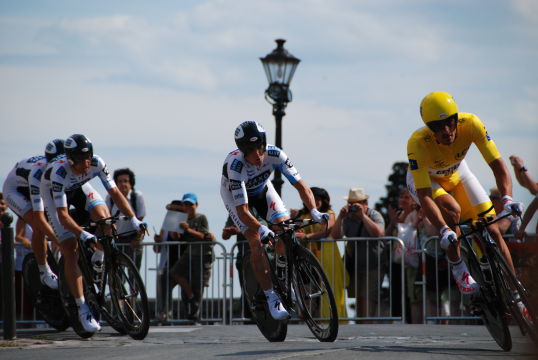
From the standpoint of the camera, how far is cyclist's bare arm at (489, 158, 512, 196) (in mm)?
7472

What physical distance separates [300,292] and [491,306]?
6.00 ft

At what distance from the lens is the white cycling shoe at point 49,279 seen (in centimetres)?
1063

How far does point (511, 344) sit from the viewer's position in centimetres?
719

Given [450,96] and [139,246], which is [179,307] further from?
[450,96]

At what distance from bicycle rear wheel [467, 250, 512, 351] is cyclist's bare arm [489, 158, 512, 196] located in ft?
2.10

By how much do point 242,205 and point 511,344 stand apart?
275 centimetres

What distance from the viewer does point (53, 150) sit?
1058cm

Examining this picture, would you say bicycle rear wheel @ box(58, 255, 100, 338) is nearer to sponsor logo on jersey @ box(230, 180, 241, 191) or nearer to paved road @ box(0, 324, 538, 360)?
paved road @ box(0, 324, 538, 360)

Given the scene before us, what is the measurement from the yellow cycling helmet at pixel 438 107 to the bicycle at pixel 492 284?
3.10 ft

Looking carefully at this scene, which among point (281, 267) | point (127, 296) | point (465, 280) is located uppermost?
point (281, 267)

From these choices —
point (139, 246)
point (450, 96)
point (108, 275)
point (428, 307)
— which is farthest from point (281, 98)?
point (450, 96)

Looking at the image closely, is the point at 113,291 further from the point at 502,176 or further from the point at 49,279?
the point at 502,176

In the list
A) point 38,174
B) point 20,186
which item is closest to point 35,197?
point 38,174

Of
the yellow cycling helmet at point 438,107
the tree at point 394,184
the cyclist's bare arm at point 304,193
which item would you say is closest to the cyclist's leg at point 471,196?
the yellow cycling helmet at point 438,107
